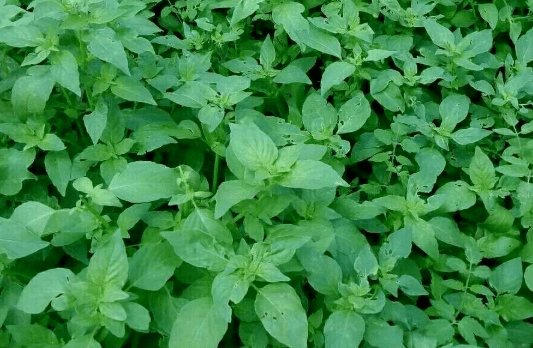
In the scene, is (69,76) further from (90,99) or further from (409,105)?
(409,105)

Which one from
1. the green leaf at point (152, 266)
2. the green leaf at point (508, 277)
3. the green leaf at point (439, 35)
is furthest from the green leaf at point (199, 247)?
the green leaf at point (439, 35)

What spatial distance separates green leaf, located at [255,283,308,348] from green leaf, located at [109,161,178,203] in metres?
0.58

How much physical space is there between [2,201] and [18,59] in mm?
Result: 899

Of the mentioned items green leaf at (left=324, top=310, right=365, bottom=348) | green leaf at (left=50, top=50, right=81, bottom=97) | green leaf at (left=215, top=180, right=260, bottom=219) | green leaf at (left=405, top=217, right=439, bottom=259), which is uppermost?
green leaf at (left=50, top=50, right=81, bottom=97)

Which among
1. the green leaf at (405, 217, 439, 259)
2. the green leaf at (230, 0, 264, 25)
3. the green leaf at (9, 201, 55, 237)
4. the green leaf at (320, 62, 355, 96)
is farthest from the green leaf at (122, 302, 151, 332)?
the green leaf at (230, 0, 264, 25)

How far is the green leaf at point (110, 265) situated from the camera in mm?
2342

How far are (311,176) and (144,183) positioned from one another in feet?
2.20

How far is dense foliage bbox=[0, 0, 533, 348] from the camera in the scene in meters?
2.44

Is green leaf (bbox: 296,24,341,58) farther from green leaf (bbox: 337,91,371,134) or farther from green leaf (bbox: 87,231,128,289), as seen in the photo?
green leaf (bbox: 87,231,128,289)

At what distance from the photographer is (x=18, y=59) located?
3.46 m

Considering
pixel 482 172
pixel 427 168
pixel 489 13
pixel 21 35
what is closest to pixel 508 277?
pixel 482 172

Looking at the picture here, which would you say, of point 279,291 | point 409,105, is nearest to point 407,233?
point 279,291

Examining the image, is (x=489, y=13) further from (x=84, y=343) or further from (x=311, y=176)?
(x=84, y=343)

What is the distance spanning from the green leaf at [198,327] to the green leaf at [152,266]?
0.52 ft
